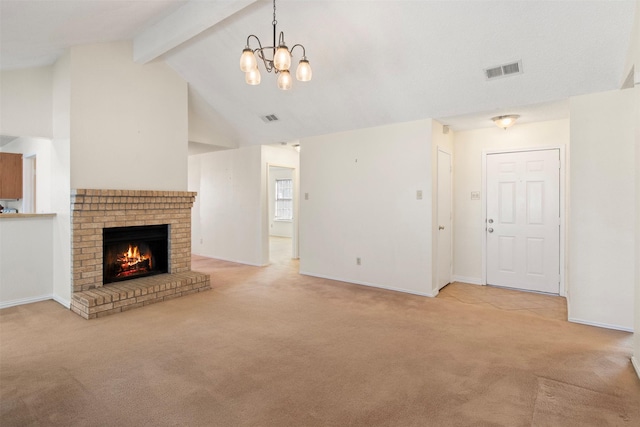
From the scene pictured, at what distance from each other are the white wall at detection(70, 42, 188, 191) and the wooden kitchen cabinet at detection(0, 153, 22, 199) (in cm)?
289

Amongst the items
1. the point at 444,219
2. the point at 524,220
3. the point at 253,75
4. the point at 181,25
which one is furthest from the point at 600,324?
the point at 181,25

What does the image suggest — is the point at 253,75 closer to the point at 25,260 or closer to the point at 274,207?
the point at 25,260

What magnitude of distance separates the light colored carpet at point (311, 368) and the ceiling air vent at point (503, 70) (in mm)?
2636

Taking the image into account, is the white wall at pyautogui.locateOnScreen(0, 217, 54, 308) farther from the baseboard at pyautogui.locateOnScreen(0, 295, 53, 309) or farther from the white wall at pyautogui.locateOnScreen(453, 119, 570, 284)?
the white wall at pyautogui.locateOnScreen(453, 119, 570, 284)

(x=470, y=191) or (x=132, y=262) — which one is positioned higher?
(x=470, y=191)

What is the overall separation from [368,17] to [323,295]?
3.40 m

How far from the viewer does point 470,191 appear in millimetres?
5531

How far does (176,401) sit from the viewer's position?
226 centimetres

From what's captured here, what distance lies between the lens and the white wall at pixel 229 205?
6.91 metres

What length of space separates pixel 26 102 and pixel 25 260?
6.52ft

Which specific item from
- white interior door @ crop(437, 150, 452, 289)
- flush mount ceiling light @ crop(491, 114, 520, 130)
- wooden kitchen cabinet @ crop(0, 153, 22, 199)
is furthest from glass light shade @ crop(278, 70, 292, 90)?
wooden kitchen cabinet @ crop(0, 153, 22, 199)

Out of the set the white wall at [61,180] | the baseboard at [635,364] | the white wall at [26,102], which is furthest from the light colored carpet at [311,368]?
the white wall at [26,102]

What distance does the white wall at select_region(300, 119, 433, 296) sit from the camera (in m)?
4.77

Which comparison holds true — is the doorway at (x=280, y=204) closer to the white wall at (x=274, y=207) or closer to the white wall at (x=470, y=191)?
the white wall at (x=274, y=207)
